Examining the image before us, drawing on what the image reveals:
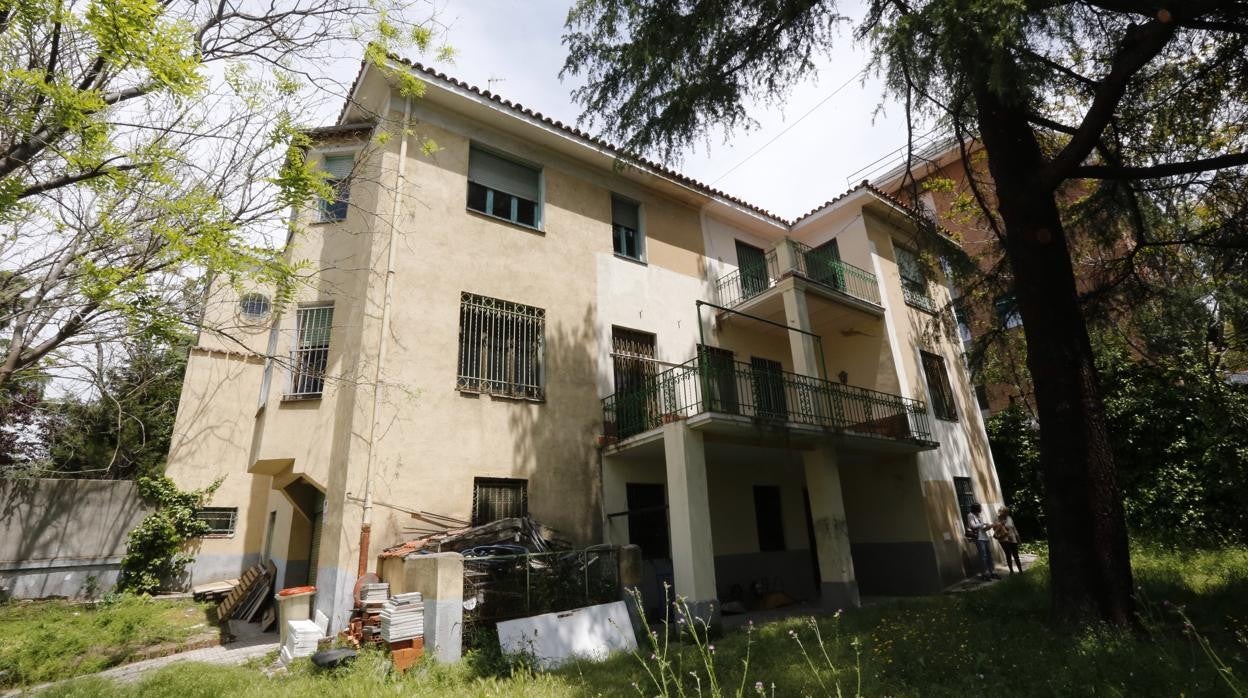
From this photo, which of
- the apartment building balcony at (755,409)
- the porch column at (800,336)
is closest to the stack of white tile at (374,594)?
the apartment building balcony at (755,409)

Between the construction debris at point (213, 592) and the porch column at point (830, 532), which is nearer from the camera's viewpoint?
the porch column at point (830, 532)

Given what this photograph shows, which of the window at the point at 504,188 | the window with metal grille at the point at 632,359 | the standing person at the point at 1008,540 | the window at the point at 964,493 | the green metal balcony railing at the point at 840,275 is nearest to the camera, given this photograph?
the window at the point at 504,188

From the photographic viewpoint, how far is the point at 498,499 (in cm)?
934

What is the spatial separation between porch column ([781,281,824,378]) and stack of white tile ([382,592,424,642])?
788 cm

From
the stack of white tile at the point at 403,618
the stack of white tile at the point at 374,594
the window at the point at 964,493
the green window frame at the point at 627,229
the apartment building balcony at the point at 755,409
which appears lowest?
the stack of white tile at the point at 403,618

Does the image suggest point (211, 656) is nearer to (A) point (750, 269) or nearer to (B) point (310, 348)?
(B) point (310, 348)

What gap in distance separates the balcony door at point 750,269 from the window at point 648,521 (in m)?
5.68

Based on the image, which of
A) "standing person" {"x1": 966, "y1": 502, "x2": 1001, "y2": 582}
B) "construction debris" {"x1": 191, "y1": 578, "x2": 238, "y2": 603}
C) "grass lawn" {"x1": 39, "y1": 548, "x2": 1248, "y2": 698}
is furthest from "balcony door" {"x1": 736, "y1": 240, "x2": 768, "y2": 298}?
"construction debris" {"x1": 191, "y1": 578, "x2": 238, "y2": 603}

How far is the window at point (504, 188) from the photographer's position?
11.0 meters

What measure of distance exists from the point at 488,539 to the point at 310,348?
462 cm

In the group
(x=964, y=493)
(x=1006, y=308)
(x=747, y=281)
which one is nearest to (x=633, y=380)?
(x=747, y=281)

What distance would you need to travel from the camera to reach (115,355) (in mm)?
7891

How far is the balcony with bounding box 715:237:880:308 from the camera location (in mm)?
13531

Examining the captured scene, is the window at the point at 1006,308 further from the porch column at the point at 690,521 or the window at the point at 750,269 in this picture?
the porch column at the point at 690,521
